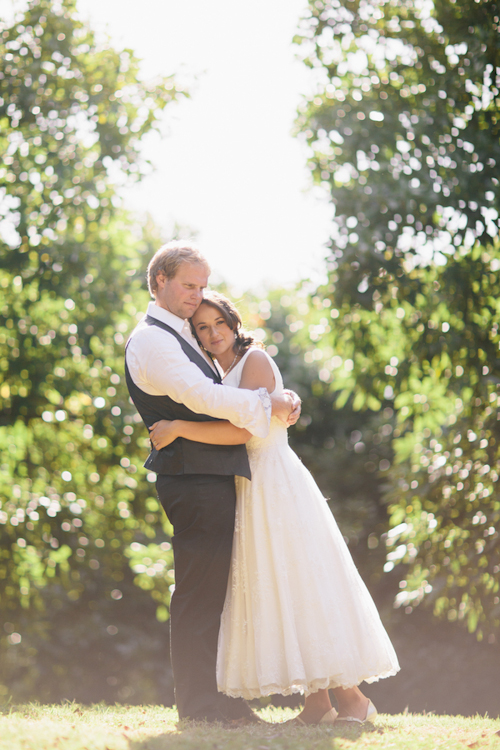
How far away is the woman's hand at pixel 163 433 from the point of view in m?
3.63

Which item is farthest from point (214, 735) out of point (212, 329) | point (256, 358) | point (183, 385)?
point (212, 329)

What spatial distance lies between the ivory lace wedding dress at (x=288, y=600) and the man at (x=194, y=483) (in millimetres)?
144

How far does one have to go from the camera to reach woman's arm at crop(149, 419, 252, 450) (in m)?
3.63

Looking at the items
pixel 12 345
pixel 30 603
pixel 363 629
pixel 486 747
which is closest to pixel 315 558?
pixel 363 629

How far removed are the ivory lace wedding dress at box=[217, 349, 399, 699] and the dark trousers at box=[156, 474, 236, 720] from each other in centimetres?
15

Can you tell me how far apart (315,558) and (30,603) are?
302 inches

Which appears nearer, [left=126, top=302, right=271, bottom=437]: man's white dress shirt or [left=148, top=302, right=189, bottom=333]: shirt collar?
[left=126, top=302, right=271, bottom=437]: man's white dress shirt

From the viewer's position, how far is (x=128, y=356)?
3.77 meters

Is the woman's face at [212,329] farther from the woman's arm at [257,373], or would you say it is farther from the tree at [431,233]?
the tree at [431,233]

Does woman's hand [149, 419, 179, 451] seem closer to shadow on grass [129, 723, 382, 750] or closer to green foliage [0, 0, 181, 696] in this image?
shadow on grass [129, 723, 382, 750]

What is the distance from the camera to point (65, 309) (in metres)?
9.01

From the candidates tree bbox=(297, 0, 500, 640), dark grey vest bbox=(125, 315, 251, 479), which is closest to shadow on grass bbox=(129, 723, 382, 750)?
dark grey vest bbox=(125, 315, 251, 479)

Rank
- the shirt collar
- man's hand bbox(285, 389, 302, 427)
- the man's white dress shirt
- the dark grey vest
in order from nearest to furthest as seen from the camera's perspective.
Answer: the man's white dress shirt → the dark grey vest → the shirt collar → man's hand bbox(285, 389, 302, 427)

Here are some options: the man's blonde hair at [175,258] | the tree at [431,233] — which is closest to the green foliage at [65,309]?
the tree at [431,233]
